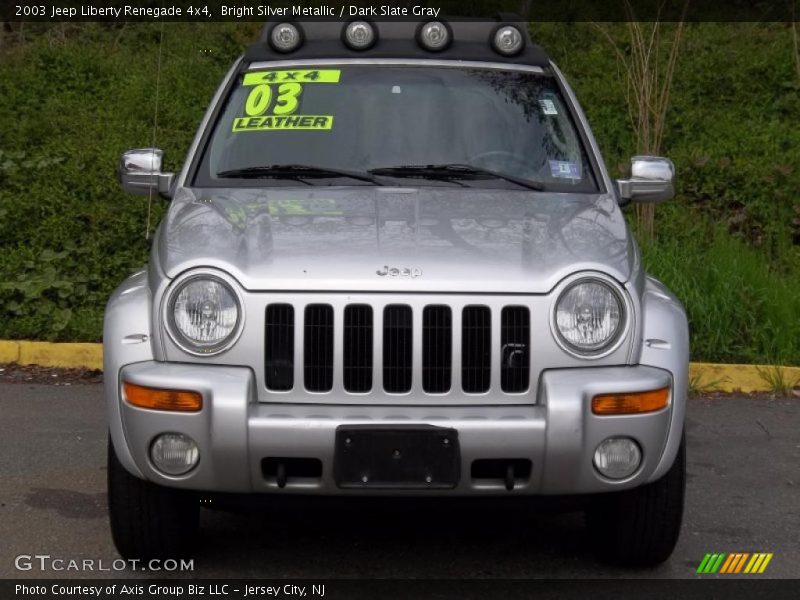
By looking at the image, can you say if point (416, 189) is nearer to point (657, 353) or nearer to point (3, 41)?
point (657, 353)

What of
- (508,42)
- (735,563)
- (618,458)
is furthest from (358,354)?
(508,42)

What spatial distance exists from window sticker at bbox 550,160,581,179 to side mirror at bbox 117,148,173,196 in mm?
1453

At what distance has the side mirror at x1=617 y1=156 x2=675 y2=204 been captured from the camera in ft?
17.2

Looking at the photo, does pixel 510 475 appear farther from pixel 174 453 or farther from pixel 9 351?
pixel 9 351

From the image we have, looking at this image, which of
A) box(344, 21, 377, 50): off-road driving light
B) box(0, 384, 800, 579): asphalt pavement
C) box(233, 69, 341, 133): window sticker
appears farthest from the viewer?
box(344, 21, 377, 50): off-road driving light

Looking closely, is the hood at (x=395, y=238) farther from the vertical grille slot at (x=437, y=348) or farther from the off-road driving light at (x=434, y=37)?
the off-road driving light at (x=434, y=37)

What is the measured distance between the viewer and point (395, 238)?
417 cm

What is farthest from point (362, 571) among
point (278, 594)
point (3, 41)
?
point (3, 41)

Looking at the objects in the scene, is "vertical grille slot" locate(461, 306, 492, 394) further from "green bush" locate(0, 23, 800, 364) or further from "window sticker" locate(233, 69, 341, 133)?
"green bush" locate(0, 23, 800, 364)

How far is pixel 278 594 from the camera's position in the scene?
4.22 meters

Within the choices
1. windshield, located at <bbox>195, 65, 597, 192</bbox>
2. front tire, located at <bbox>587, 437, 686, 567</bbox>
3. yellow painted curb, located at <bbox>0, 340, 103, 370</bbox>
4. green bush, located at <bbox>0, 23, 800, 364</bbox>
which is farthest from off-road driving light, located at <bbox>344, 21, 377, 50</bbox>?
yellow painted curb, located at <bbox>0, 340, 103, 370</bbox>

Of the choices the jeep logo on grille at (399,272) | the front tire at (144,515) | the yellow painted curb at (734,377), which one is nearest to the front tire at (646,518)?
the jeep logo on grille at (399,272)

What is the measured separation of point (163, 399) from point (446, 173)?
1535 mm

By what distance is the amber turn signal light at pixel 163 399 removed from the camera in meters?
3.87
